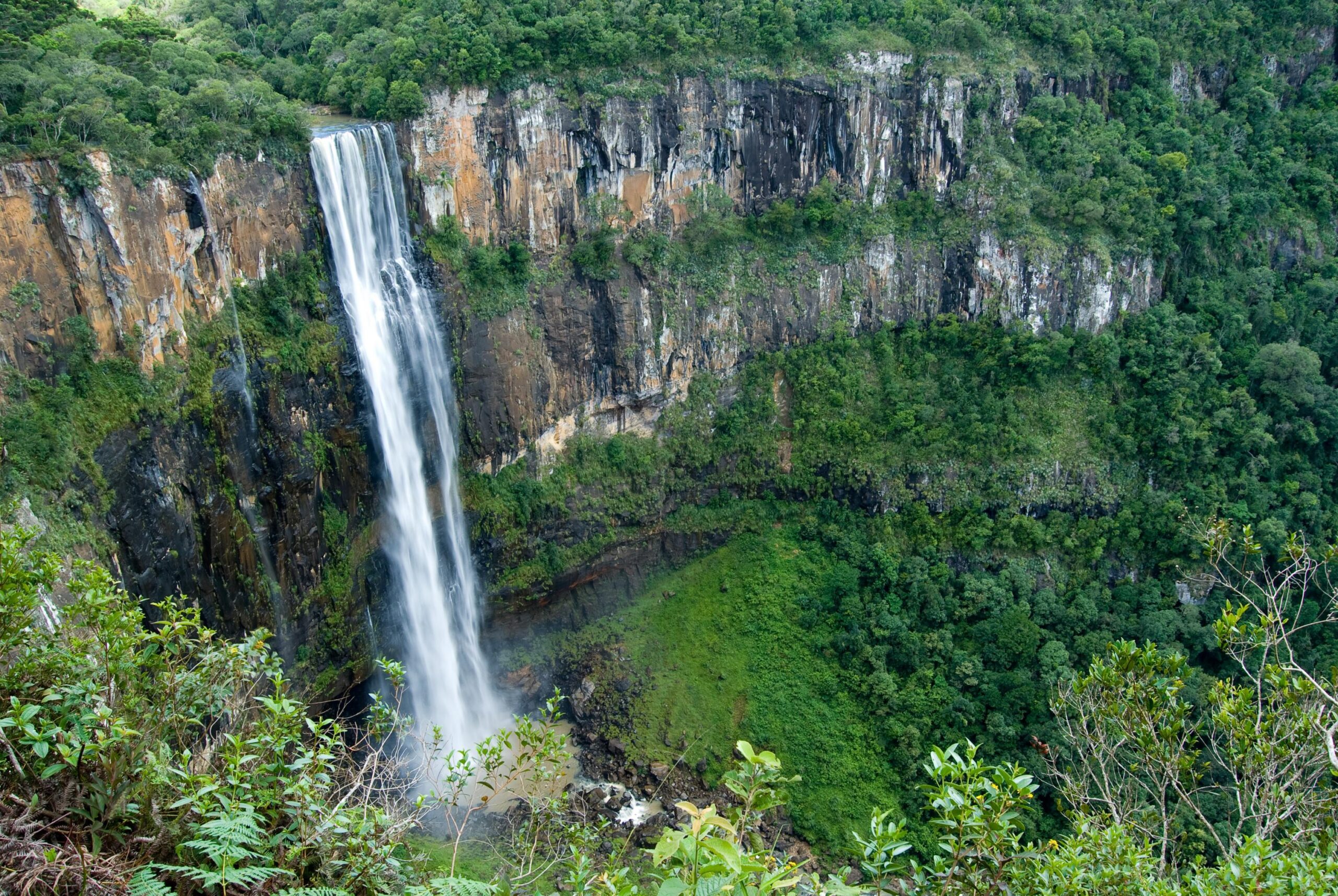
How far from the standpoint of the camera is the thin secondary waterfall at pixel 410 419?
2027cm

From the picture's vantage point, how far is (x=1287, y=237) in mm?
28281

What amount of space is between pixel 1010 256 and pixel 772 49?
349 inches

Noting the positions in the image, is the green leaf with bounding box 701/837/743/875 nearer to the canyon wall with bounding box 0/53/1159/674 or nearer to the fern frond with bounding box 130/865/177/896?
the fern frond with bounding box 130/865/177/896

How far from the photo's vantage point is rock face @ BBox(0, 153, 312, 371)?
48.0 feet

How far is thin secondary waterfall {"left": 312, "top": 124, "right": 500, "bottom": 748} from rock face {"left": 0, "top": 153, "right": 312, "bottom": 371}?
1.33 m

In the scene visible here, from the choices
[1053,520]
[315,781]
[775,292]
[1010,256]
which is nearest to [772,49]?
[775,292]

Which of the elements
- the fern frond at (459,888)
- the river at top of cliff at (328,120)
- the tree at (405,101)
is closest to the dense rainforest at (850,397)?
the tree at (405,101)

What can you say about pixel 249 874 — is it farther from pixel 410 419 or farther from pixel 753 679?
pixel 753 679

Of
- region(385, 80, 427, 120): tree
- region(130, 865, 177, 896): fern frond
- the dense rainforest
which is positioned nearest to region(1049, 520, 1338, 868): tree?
region(130, 865, 177, 896): fern frond

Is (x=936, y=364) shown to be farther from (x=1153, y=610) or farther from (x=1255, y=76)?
(x=1255, y=76)

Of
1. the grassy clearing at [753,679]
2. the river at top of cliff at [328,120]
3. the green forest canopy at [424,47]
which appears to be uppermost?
the green forest canopy at [424,47]

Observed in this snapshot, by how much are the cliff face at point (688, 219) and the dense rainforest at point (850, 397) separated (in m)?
0.44

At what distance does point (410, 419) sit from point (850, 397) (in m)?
12.4

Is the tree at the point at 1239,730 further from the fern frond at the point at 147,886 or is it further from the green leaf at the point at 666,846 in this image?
the fern frond at the point at 147,886
